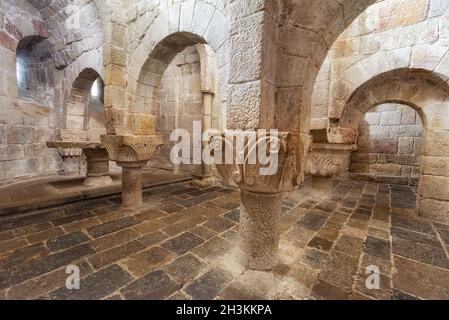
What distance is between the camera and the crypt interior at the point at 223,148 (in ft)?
5.06

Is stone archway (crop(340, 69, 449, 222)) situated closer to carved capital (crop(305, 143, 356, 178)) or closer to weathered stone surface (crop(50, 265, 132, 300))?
carved capital (crop(305, 143, 356, 178))

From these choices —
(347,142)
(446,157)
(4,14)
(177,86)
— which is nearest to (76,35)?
(4,14)

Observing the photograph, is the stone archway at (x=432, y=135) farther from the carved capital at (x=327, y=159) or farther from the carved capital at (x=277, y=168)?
the carved capital at (x=277, y=168)

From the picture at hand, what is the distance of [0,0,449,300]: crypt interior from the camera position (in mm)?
1542

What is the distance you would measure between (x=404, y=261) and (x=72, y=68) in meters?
6.34

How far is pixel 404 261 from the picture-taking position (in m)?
1.91

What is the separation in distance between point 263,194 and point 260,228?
287mm

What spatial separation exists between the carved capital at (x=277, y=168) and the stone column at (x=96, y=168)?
3482 millimetres

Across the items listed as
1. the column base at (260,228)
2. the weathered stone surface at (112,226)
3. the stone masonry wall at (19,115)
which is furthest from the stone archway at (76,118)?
the column base at (260,228)

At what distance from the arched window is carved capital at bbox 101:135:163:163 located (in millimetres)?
3645

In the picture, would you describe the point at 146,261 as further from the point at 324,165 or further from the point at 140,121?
the point at 324,165

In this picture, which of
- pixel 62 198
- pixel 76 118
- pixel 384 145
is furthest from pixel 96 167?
pixel 384 145

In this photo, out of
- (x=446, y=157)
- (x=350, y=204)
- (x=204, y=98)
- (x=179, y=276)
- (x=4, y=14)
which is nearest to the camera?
(x=179, y=276)

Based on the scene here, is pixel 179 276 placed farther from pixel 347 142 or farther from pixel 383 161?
pixel 383 161
